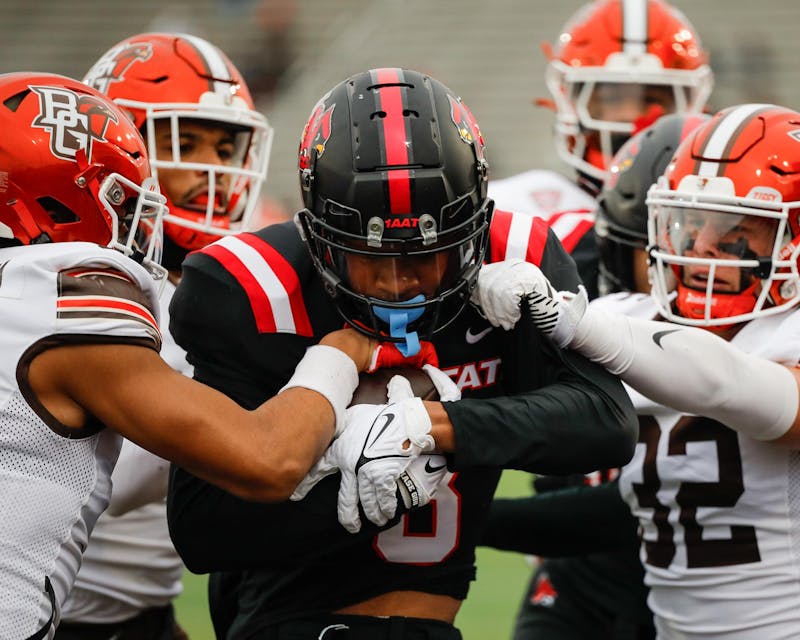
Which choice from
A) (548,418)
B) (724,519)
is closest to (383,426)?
(548,418)

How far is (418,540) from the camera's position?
253cm

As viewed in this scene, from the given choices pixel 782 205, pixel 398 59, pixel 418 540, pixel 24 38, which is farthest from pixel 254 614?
pixel 24 38

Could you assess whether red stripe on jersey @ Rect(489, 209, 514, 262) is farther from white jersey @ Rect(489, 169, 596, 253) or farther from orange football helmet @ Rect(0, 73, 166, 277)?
white jersey @ Rect(489, 169, 596, 253)

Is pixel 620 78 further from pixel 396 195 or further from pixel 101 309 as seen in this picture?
pixel 101 309

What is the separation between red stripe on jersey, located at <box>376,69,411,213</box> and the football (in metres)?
0.35

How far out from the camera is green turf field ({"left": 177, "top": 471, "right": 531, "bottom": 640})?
532 centimetres

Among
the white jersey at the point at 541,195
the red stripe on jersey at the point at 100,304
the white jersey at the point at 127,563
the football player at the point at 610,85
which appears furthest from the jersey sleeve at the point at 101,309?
the football player at the point at 610,85

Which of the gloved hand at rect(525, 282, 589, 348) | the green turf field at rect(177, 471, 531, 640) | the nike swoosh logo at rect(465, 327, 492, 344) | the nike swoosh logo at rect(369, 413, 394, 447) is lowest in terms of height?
the green turf field at rect(177, 471, 531, 640)

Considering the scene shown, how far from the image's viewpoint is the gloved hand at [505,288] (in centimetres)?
233

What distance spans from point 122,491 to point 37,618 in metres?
0.80

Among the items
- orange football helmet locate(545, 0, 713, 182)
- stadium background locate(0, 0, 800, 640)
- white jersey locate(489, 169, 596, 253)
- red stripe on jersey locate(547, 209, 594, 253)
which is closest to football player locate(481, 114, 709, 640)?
red stripe on jersey locate(547, 209, 594, 253)

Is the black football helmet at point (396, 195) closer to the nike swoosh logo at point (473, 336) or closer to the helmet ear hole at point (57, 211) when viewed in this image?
the nike swoosh logo at point (473, 336)

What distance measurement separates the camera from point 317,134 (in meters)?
2.42

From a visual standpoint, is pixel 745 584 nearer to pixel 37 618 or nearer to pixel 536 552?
pixel 536 552
